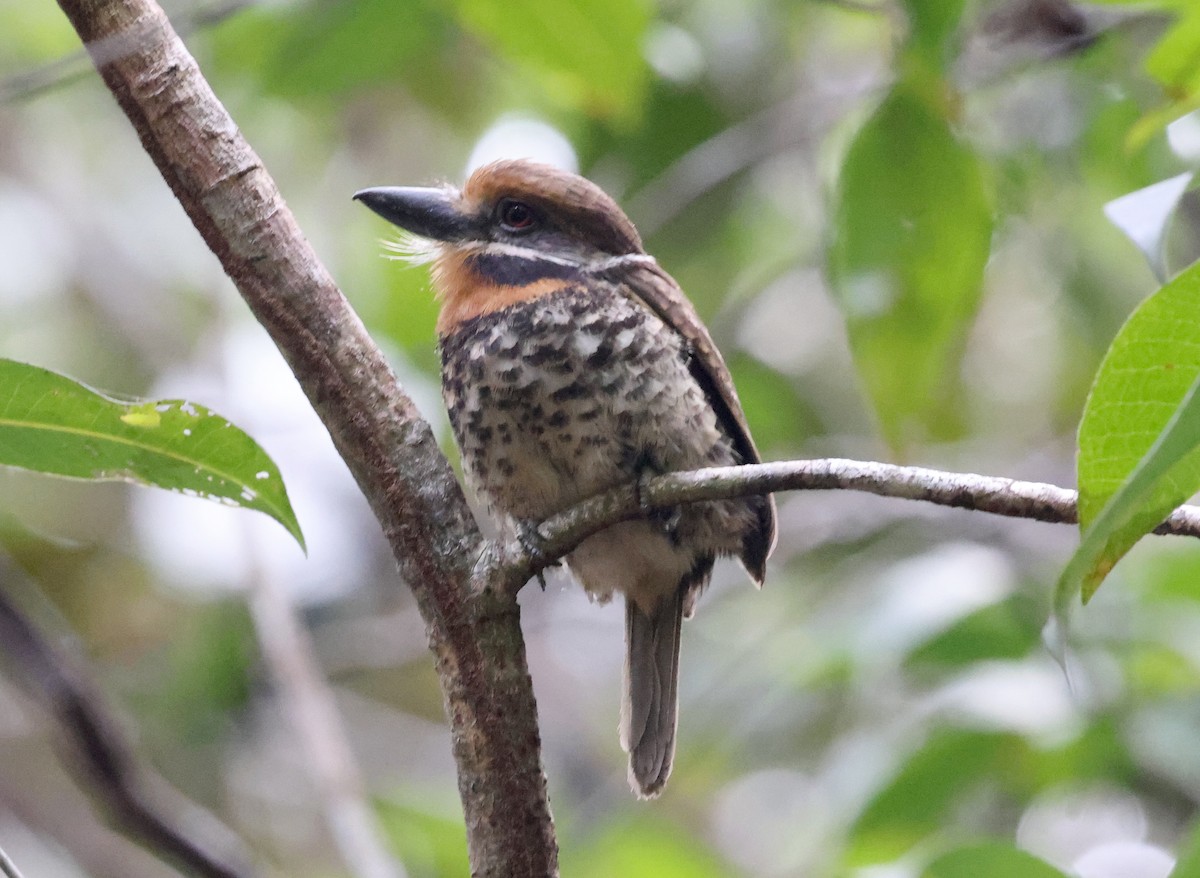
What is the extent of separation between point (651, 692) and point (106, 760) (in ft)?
2.69

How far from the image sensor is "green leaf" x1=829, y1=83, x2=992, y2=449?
208 cm

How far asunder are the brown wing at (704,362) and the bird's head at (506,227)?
9 centimetres

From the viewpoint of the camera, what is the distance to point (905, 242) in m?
2.09

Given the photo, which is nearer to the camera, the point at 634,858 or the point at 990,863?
the point at 990,863

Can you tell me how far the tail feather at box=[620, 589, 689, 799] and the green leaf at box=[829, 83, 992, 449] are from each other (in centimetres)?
51

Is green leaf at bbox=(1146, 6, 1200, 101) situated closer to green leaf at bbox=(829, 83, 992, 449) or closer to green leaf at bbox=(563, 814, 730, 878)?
green leaf at bbox=(829, 83, 992, 449)

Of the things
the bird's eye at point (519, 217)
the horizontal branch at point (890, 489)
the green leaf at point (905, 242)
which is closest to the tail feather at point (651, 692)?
the green leaf at point (905, 242)

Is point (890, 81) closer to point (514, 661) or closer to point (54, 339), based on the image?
point (514, 661)

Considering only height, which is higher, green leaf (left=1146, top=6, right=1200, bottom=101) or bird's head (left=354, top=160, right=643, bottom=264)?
bird's head (left=354, top=160, right=643, bottom=264)

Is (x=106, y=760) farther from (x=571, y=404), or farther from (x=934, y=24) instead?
(x=934, y=24)

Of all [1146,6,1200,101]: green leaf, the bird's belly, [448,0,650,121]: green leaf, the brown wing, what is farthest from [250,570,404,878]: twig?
[1146,6,1200,101]: green leaf

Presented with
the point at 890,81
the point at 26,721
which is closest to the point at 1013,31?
the point at 890,81

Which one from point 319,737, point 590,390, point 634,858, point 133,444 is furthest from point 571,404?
point 634,858

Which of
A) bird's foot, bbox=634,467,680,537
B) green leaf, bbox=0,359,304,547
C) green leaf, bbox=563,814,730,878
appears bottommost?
green leaf, bbox=563,814,730,878
